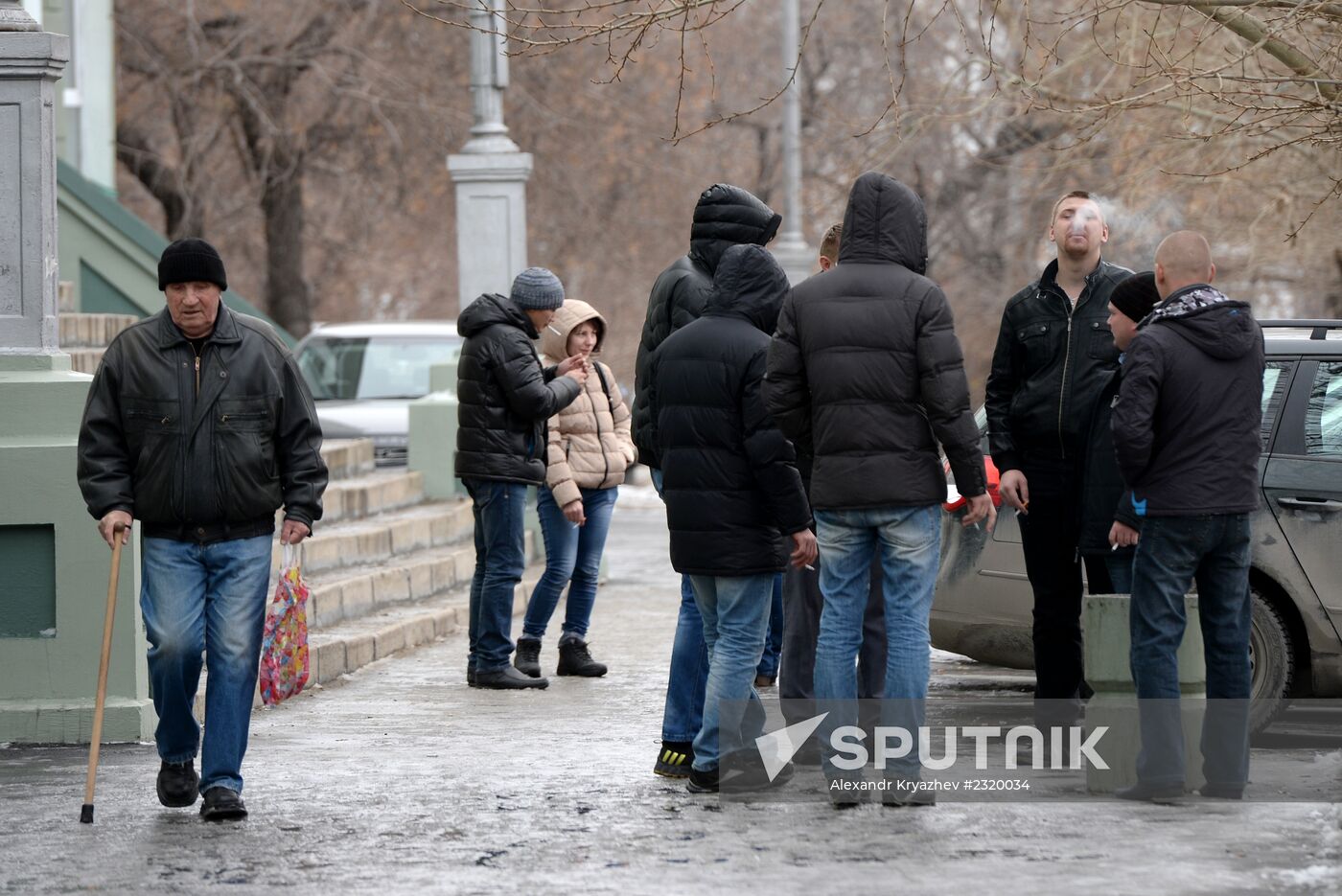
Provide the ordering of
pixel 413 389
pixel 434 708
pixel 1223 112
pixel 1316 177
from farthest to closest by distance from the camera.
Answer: pixel 413 389 < pixel 1316 177 < pixel 1223 112 < pixel 434 708

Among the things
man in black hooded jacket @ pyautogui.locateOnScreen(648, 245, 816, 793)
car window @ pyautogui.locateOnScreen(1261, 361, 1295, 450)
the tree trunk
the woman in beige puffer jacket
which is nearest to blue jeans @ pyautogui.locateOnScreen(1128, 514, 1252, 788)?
man in black hooded jacket @ pyautogui.locateOnScreen(648, 245, 816, 793)

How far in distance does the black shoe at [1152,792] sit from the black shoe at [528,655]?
3.71 m

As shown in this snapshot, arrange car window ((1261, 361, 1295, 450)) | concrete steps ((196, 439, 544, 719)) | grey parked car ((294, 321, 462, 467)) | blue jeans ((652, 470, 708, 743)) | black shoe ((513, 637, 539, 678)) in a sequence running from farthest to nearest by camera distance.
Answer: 1. grey parked car ((294, 321, 462, 467))
2. concrete steps ((196, 439, 544, 719))
3. black shoe ((513, 637, 539, 678))
4. car window ((1261, 361, 1295, 450))
5. blue jeans ((652, 470, 708, 743))

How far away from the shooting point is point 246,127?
2092 cm

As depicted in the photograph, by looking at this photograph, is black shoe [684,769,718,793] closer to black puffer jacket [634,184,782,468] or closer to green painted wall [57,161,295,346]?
black puffer jacket [634,184,782,468]

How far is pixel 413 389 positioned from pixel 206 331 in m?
11.3

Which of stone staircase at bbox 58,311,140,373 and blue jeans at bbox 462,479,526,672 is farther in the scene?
stone staircase at bbox 58,311,140,373

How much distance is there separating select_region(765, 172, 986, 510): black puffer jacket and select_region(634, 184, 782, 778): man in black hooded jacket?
639mm

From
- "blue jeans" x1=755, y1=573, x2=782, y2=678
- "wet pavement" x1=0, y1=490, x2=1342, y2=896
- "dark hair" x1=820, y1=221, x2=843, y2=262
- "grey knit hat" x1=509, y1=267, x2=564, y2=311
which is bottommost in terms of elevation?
"wet pavement" x1=0, y1=490, x2=1342, y2=896

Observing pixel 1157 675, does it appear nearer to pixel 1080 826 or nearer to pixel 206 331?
pixel 1080 826

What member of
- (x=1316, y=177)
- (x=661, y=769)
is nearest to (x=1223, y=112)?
(x=1316, y=177)

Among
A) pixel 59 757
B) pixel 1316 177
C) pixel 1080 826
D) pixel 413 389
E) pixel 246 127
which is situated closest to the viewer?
pixel 1080 826

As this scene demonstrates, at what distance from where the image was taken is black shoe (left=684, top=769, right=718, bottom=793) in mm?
6656

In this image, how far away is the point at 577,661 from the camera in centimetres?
969
